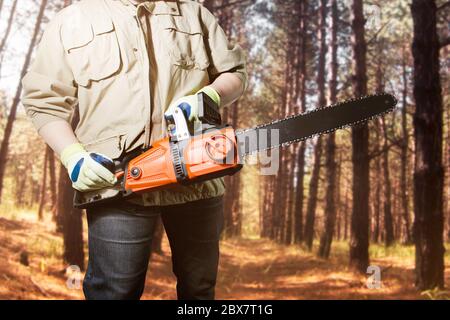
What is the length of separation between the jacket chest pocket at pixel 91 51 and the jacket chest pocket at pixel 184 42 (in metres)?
0.18

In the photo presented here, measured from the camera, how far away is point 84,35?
129 centimetres

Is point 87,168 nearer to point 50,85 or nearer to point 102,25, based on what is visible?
point 50,85

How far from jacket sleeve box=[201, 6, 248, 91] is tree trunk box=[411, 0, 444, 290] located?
345 centimetres

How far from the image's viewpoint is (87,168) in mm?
1190

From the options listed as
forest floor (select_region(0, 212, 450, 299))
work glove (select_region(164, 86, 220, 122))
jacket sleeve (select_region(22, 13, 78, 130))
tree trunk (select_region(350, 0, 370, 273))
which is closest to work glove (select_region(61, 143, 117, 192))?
jacket sleeve (select_region(22, 13, 78, 130))

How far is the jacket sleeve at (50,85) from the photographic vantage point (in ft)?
4.17

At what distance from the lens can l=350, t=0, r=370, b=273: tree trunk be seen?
18.5 feet

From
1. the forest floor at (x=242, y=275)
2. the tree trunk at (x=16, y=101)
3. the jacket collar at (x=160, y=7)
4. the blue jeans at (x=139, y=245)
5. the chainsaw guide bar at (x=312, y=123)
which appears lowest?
the forest floor at (x=242, y=275)

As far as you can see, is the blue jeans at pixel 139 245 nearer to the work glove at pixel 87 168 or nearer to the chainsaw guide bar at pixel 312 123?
the work glove at pixel 87 168

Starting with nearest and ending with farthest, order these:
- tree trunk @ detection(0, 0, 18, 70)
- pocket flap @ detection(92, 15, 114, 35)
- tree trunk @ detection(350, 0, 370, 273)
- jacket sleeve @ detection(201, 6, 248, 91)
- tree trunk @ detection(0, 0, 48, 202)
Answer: pocket flap @ detection(92, 15, 114, 35), jacket sleeve @ detection(201, 6, 248, 91), tree trunk @ detection(350, 0, 370, 273), tree trunk @ detection(0, 0, 48, 202), tree trunk @ detection(0, 0, 18, 70)

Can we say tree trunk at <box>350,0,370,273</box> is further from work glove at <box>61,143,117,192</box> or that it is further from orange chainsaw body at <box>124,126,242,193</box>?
work glove at <box>61,143,117,192</box>

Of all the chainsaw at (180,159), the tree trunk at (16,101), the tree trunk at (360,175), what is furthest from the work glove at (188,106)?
the tree trunk at (16,101)
